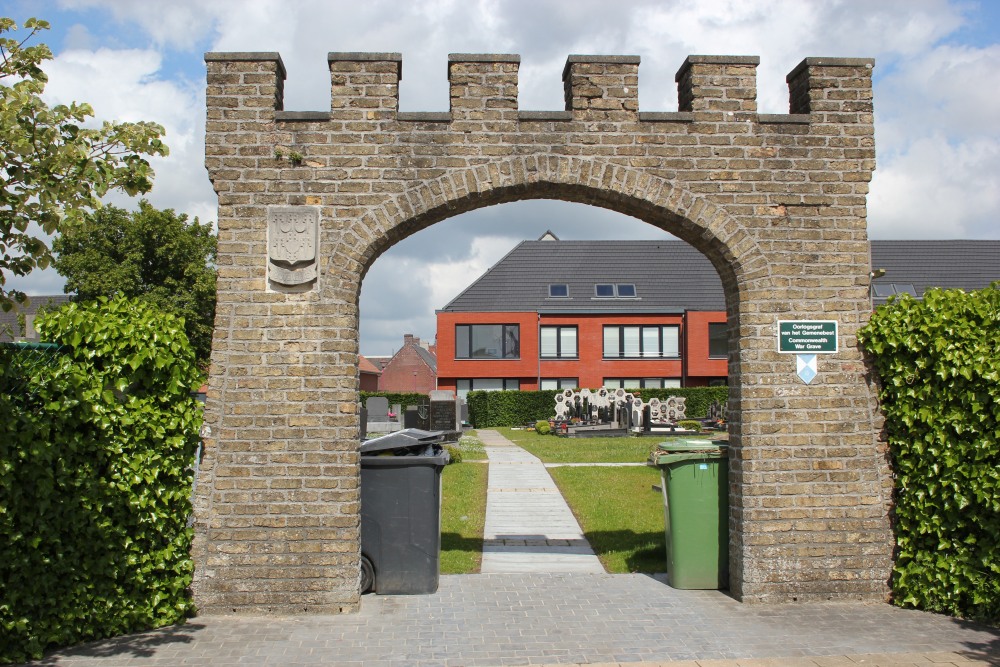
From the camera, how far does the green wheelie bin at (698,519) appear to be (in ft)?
22.5

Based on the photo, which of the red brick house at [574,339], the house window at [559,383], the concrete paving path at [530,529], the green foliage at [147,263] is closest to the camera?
the concrete paving path at [530,529]

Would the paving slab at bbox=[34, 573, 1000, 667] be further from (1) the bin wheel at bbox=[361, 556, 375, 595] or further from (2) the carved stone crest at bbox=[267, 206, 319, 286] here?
(2) the carved stone crest at bbox=[267, 206, 319, 286]

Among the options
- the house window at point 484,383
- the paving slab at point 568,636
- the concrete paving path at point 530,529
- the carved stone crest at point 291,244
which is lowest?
the paving slab at point 568,636

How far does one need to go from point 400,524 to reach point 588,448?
15004 millimetres

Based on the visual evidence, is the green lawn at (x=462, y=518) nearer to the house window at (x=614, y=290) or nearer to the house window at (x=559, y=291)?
the house window at (x=559, y=291)

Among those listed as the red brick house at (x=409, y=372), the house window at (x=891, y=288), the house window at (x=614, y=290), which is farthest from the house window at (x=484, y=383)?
the red brick house at (x=409, y=372)

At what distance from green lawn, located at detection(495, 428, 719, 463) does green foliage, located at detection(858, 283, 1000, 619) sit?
11510 mm

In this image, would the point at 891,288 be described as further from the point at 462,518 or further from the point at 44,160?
the point at 44,160

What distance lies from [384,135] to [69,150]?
2550 millimetres

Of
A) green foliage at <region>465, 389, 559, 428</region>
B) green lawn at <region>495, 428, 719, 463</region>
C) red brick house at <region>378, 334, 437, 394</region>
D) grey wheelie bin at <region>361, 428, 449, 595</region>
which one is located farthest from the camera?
red brick house at <region>378, 334, 437, 394</region>

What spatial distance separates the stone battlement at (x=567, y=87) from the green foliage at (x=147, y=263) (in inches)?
947

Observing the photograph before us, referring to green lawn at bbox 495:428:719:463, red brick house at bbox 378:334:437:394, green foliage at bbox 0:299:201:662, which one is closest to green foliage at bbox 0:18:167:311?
green foliage at bbox 0:299:201:662

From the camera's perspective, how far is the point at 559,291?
129ft

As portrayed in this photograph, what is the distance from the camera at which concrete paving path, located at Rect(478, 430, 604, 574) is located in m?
7.98
